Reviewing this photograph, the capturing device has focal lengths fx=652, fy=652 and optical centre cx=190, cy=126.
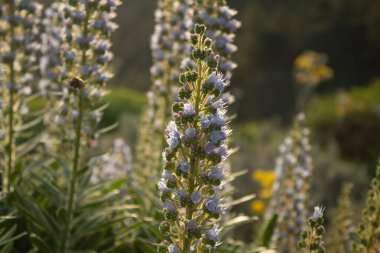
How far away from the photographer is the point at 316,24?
101ft

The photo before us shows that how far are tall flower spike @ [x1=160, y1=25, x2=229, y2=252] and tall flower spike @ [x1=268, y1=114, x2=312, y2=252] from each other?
2.78 m

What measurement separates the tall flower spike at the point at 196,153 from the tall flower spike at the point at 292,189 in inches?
109

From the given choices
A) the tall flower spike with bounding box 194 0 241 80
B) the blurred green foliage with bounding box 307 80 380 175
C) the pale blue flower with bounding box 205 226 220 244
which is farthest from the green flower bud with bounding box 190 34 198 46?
the blurred green foliage with bounding box 307 80 380 175

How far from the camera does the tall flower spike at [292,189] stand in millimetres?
5699

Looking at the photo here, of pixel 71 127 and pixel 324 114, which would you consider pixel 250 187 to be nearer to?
pixel 324 114

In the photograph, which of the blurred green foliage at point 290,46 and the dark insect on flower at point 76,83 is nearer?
the dark insect on flower at point 76,83

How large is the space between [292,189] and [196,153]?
3.14 m

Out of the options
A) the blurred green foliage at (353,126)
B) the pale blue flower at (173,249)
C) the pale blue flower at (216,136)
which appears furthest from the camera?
the blurred green foliage at (353,126)

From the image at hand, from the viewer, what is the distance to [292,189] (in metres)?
5.80

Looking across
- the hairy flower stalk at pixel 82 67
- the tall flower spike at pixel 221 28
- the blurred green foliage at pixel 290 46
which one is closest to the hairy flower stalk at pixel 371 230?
the tall flower spike at pixel 221 28

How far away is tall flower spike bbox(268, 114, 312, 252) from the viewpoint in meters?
5.70

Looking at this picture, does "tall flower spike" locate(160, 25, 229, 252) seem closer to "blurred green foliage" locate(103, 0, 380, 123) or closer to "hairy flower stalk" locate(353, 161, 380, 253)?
"hairy flower stalk" locate(353, 161, 380, 253)

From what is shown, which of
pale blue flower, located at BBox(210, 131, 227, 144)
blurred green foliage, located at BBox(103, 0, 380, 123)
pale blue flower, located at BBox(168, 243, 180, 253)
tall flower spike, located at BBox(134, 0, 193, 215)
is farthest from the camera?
blurred green foliage, located at BBox(103, 0, 380, 123)

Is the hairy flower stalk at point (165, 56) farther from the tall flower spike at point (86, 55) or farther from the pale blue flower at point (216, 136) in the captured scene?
the pale blue flower at point (216, 136)
